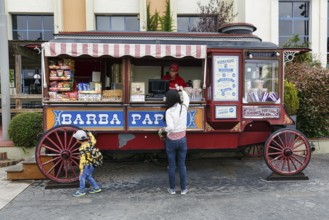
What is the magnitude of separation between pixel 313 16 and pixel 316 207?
11.7 meters

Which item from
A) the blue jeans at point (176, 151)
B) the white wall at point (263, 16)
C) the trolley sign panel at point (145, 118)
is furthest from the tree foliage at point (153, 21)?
the blue jeans at point (176, 151)

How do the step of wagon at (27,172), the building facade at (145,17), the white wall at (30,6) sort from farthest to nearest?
the white wall at (30,6) → the building facade at (145,17) → the step of wagon at (27,172)

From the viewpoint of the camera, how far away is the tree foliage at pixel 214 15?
1251 centimetres

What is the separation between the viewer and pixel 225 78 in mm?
5727

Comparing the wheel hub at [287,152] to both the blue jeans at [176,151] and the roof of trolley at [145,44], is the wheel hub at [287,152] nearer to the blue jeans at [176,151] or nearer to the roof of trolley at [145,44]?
the roof of trolley at [145,44]

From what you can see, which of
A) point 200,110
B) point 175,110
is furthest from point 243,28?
point 175,110

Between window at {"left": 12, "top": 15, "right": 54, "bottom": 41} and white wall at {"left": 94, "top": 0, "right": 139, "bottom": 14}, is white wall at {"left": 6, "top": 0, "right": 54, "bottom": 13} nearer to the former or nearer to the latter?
window at {"left": 12, "top": 15, "right": 54, "bottom": 41}

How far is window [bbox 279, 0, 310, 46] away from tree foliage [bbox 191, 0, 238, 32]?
249 centimetres

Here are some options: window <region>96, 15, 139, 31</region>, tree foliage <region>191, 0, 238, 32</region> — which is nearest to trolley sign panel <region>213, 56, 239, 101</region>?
tree foliage <region>191, 0, 238, 32</region>

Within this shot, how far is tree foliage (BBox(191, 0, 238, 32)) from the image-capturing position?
12512 mm

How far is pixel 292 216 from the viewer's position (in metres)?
4.29

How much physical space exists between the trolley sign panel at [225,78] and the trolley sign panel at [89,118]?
1787 millimetres

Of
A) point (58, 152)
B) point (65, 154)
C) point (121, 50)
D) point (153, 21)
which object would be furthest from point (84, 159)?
point (153, 21)

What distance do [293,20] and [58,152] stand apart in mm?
12761
